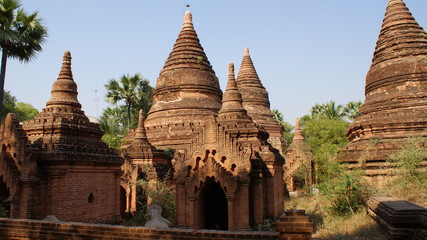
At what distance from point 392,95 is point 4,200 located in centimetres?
1587

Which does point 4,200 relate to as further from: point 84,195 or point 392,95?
point 392,95

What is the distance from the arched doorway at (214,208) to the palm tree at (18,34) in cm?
1124

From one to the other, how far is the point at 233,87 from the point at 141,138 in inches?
229

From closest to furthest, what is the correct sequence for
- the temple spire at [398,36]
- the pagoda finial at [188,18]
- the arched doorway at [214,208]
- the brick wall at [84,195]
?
the brick wall at [84,195] → the arched doorway at [214,208] → the temple spire at [398,36] → the pagoda finial at [188,18]

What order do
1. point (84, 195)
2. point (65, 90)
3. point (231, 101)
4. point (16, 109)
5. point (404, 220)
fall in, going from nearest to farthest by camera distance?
point (404, 220)
point (84, 195)
point (65, 90)
point (231, 101)
point (16, 109)

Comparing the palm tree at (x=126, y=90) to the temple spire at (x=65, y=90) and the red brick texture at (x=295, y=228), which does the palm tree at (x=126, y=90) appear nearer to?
the temple spire at (x=65, y=90)

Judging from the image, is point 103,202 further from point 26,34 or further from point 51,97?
point 26,34

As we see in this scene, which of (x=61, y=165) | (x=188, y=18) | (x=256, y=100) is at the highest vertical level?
(x=188, y=18)

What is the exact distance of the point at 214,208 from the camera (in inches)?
495

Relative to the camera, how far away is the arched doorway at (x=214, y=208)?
11983 mm

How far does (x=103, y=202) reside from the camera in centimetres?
1241

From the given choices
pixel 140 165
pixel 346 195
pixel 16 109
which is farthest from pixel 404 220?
pixel 16 109

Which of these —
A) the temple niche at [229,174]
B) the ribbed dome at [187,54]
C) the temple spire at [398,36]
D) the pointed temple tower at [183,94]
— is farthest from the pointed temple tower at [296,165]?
the temple niche at [229,174]

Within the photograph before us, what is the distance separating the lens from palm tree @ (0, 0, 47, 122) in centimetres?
1716
